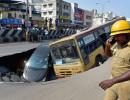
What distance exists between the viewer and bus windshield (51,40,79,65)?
1711 cm

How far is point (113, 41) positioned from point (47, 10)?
5321 inches

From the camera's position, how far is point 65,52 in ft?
56.3

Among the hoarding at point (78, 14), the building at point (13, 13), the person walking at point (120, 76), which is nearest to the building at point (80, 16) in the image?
the hoarding at point (78, 14)

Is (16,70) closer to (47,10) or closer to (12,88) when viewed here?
(12,88)

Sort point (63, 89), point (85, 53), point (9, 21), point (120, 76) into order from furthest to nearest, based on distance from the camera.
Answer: point (9, 21), point (85, 53), point (63, 89), point (120, 76)

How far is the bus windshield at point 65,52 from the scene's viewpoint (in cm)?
1711

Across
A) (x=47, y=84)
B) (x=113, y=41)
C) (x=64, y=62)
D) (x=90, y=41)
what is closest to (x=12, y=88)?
(x=47, y=84)

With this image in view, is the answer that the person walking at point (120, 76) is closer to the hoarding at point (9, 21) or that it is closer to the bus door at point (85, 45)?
the bus door at point (85, 45)

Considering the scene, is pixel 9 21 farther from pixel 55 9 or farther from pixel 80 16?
pixel 80 16

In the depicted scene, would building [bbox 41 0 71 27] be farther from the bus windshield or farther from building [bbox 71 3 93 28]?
the bus windshield

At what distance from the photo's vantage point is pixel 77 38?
56.8 ft

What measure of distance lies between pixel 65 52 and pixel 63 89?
7.88m

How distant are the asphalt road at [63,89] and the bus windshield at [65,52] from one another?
19.5ft

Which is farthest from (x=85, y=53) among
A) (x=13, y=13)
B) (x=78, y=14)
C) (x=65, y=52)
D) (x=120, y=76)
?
(x=78, y=14)
